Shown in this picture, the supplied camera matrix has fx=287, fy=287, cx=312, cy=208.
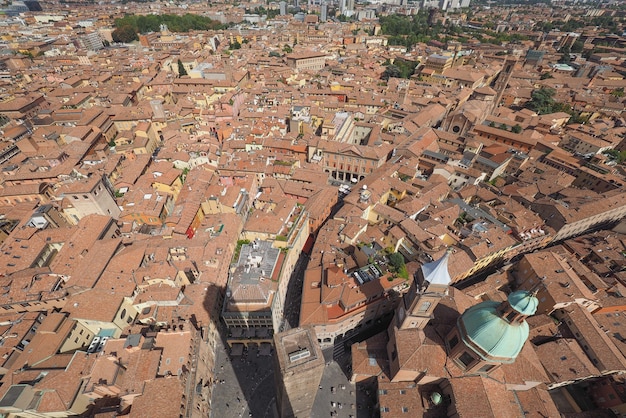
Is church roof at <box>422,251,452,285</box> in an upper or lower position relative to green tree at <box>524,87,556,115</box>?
upper

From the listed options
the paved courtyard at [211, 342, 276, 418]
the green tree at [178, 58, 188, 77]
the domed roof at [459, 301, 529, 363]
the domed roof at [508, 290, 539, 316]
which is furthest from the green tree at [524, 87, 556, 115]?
the green tree at [178, 58, 188, 77]

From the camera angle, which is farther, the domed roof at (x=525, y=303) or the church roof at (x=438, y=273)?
the church roof at (x=438, y=273)

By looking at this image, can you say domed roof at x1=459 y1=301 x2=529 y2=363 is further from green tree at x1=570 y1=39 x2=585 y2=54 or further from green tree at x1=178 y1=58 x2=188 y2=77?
green tree at x1=570 y1=39 x2=585 y2=54

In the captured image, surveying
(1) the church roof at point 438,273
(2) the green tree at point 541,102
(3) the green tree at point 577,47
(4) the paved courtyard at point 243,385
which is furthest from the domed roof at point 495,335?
(3) the green tree at point 577,47

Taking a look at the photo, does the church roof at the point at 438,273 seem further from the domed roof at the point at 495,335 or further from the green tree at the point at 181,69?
the green tree at the point at 181,69

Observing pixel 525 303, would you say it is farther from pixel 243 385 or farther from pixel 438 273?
pixel 243 385

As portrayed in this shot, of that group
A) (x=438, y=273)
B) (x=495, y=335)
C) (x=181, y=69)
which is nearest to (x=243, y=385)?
(x=438, y=273)

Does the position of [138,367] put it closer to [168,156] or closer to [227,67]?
[168,156]

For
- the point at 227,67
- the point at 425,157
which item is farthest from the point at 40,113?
the point at 425,157
